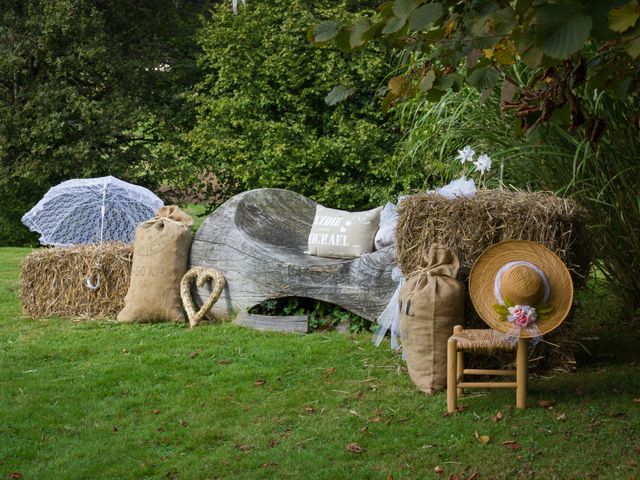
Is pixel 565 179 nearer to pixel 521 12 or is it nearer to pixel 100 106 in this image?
pixel 521 12

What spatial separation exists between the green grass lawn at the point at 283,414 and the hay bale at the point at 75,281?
3.54ft

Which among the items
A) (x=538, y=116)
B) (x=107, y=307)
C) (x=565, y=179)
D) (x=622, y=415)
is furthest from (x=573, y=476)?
(x=107, y=307)

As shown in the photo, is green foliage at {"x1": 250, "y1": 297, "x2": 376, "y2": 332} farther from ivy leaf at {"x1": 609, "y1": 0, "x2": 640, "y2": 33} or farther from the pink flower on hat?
ivy leaf at {"x1": 609, "y1": 0, "x2": 640, "y2": 33}

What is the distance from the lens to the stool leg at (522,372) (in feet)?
17.0

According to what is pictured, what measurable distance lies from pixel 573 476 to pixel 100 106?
43.3 feet

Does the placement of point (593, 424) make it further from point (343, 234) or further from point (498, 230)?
point (343, 234)

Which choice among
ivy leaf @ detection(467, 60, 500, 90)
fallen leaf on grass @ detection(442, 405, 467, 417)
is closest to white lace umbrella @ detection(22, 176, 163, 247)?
fallen leaf on grass @ detection(442, 405, 467, 417)

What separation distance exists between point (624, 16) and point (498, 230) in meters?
3.30

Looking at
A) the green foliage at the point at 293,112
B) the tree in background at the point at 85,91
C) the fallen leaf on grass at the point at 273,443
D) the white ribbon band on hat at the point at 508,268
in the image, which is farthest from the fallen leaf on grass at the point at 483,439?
the tree in background at the point at 85,91

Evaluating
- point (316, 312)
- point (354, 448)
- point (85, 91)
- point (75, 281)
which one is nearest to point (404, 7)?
point (354, 448)

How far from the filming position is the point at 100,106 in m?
16.0

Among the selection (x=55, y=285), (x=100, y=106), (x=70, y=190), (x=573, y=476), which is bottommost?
(x=573, y=476)

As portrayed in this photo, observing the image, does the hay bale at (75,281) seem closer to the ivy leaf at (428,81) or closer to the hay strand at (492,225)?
the hay strand at (492,225)

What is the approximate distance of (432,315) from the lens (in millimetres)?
5590
